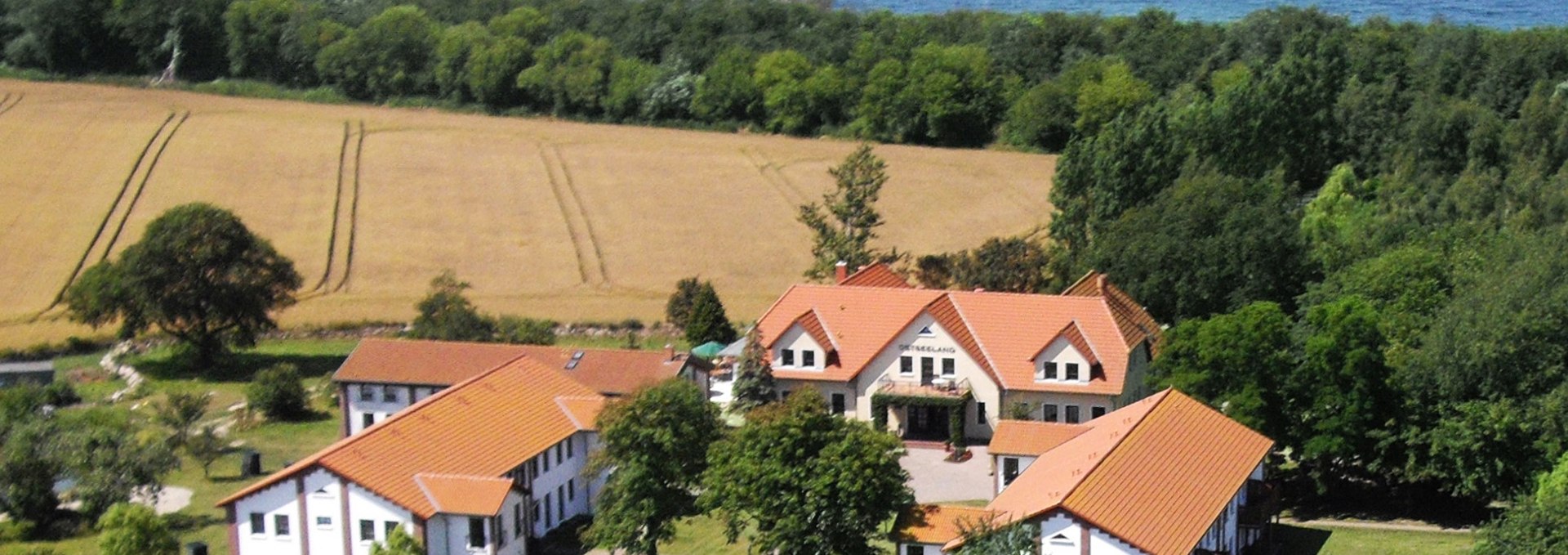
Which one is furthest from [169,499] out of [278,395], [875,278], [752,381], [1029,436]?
[875,278]

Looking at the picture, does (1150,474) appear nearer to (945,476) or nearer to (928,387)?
(945,476)

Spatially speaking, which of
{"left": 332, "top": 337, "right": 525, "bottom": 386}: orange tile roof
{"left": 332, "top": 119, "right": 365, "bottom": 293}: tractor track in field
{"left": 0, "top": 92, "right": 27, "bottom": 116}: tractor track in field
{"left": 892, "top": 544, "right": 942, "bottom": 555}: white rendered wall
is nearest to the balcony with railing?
{"left": 332, "top": 337, "right": 525, "bottom": 386}: orange tile roof

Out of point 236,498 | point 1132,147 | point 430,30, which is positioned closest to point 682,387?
point 236,498

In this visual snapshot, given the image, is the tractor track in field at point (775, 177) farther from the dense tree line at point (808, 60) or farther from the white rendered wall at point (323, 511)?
the white rendered wall at point (323, 511)

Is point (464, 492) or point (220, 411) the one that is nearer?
point (464, 492)

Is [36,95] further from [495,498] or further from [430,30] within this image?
[495,498]

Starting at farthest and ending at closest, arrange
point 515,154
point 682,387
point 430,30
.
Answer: point 430,30 → point 515,154 → point 682,387

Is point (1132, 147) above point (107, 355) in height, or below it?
above
